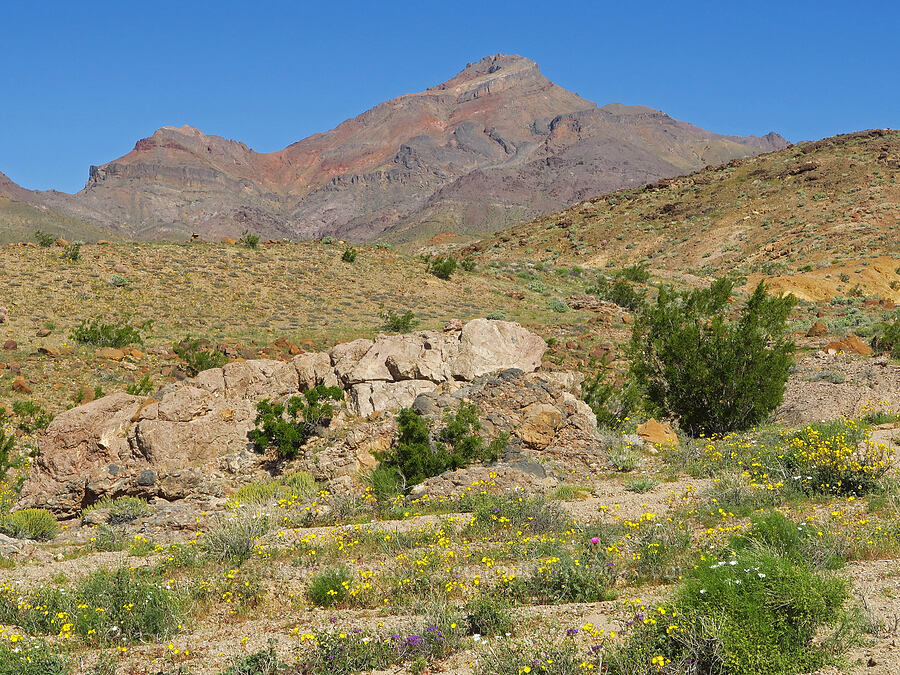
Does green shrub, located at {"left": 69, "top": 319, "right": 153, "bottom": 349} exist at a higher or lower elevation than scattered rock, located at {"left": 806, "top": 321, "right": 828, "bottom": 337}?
higher

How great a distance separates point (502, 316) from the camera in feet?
72.5

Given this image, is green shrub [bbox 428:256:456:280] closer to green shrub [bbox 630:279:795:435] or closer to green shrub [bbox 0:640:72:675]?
green shrub [bbox 630:279:795:435]

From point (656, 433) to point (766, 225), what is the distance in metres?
38.9

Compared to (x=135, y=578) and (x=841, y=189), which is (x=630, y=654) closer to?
(x=135, y=578)

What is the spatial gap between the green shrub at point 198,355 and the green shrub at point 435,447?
274 inches

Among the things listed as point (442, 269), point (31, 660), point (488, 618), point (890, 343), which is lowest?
point (488, 618)

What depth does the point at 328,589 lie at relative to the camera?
18.5 feet

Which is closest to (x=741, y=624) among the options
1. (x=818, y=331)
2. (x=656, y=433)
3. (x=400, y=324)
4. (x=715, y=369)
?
(x=656, y=433)

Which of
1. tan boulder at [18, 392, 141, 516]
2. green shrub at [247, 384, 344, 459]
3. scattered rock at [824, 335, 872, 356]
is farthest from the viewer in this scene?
scattered rock at [824, 335, 872, 356]

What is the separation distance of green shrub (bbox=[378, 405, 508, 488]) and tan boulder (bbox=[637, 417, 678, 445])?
2.77m

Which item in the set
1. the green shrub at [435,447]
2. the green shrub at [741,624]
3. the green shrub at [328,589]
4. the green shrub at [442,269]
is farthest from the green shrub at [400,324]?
the green shrub at [741,624]

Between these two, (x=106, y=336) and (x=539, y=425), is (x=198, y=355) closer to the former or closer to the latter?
(x=106, y=336)

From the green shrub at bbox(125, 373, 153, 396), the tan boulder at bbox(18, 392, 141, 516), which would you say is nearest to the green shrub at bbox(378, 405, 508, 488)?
the tan boulder at bbox(18, 392, 141, 516)

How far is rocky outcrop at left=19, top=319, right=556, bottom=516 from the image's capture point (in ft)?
34.4
